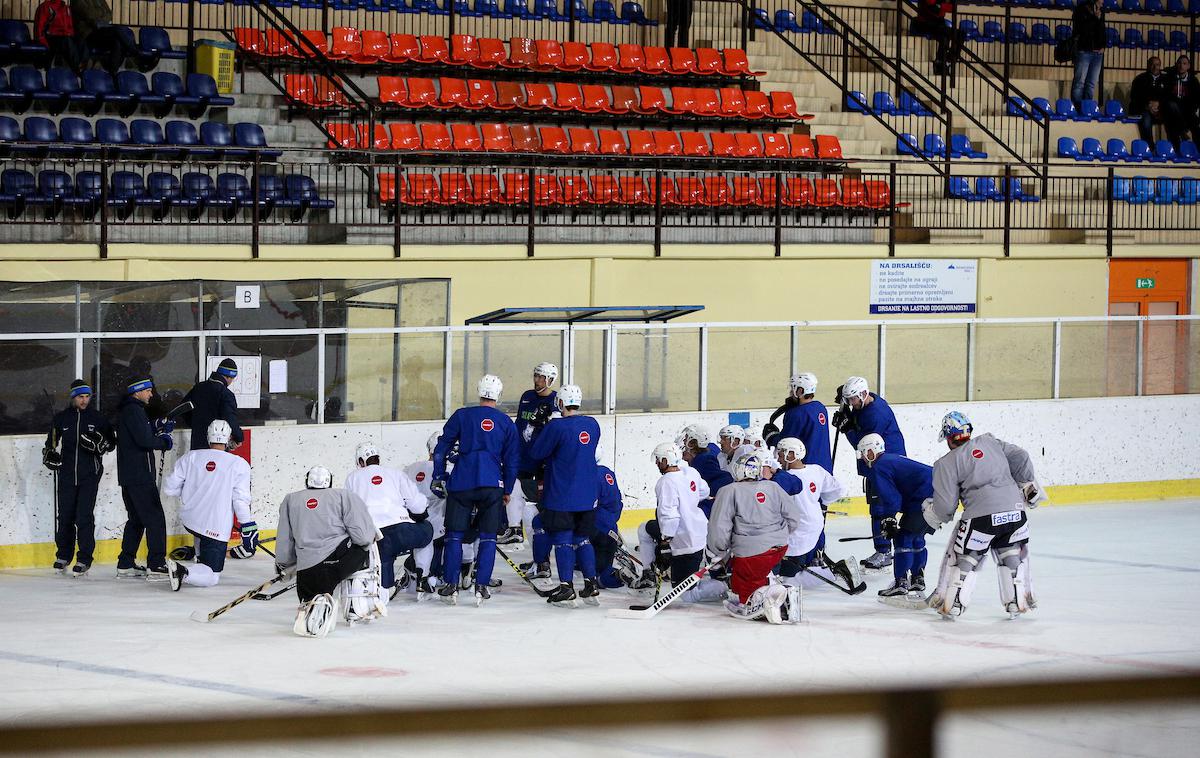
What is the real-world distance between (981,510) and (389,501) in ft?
14.3

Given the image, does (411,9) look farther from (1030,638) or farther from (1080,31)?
(1030,638)

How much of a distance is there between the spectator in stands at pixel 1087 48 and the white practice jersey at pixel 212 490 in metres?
18.8

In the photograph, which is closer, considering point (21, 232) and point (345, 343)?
point (345, 343)

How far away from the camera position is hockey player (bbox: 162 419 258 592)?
1238cm

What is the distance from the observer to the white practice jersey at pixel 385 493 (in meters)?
11.3

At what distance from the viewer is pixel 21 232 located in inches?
651

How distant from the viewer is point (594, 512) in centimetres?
1181

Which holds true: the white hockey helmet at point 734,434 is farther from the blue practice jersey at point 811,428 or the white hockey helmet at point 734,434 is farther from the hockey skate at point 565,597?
the hockey skate at point 565,597

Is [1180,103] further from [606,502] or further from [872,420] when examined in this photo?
[606,502]

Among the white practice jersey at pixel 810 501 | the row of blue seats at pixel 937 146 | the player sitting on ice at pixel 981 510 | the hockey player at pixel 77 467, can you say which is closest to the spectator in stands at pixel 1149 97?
the row of blue seats at pixel 937 146

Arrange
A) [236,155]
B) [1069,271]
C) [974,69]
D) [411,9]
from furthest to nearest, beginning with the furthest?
[974,69], [411,9], [1069,271], [236,155]

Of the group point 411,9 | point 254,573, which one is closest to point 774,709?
point 254,573

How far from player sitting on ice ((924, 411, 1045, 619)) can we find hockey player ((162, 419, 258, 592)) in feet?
18.1

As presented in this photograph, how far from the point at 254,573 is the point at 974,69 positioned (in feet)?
53.4
